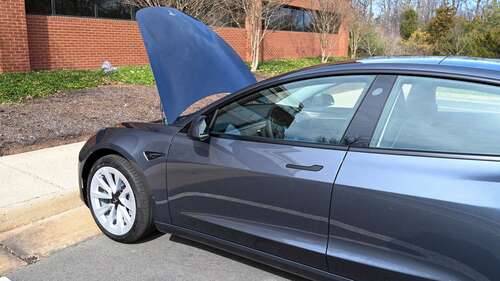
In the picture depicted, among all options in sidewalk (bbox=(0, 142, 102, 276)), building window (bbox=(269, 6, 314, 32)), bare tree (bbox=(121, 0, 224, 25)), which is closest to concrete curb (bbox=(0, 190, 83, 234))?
sidewalk (bbox=(0, 142, 102, 276))

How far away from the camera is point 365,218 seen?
2383 mm

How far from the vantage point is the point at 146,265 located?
3.31 meters

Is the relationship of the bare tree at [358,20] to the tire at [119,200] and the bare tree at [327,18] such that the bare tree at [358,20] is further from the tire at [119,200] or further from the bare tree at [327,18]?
the tire at [119,200]

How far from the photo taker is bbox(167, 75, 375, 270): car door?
2574 millimetres

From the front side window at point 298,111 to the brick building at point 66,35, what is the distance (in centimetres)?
830

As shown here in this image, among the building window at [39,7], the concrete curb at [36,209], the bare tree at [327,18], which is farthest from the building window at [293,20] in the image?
the concrete curb at [36,209]

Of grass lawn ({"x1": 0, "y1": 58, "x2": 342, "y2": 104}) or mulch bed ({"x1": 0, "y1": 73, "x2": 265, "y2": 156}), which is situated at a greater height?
grass lawn ({"x1": 0, "y1": 58, "x2": 342, "y2": 104})

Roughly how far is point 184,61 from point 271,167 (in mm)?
1735

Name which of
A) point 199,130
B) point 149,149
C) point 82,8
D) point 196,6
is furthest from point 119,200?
point 82,8

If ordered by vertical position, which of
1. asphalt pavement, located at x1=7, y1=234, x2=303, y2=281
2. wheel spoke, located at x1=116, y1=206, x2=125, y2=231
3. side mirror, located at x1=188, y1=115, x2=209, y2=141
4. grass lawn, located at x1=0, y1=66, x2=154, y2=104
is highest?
side mirror, located at x1=188, y1=115, x2=209, y2=141

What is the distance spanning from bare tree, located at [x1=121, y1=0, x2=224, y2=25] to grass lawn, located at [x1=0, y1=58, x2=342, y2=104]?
1.67 metres

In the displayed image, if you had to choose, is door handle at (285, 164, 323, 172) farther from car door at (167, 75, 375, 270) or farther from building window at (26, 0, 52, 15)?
building window at (26, 0, 52, 15)

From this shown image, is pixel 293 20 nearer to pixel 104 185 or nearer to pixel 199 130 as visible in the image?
pixel 104 185

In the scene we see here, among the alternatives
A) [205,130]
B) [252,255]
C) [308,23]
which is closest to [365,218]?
[252,255]
